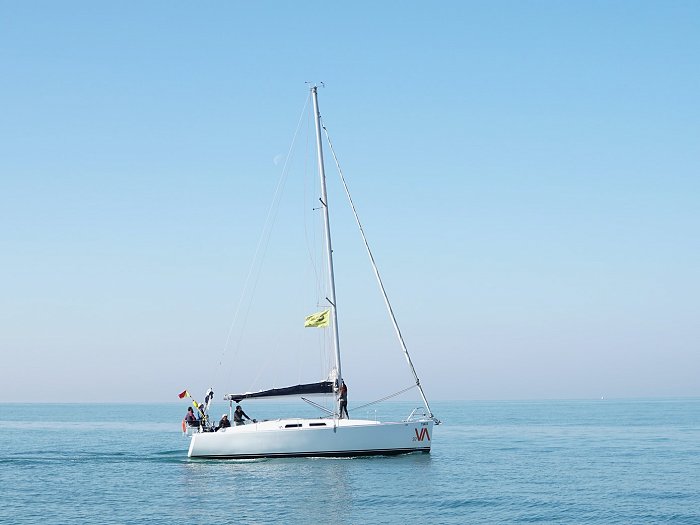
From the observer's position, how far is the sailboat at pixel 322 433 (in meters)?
46.2

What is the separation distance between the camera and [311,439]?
152 ft

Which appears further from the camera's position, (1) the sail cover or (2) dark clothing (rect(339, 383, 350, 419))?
(1) the sail cover

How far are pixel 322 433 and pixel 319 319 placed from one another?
6406mm

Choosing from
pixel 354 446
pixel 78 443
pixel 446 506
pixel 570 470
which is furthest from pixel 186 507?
pixel 78 443

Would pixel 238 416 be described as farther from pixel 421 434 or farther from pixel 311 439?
pixel 421 434

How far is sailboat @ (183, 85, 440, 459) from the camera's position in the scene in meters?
46.2

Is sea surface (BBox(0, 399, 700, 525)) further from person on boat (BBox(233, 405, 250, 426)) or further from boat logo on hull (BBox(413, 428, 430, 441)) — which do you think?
person on boat (BBox(233, 405, 250, 426))

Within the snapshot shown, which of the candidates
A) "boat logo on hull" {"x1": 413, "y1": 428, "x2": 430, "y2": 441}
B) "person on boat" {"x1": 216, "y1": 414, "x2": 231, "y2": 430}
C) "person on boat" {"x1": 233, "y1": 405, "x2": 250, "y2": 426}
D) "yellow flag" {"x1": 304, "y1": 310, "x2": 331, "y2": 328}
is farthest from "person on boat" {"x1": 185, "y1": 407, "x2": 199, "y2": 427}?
"boat logo on hull" {"x1": 413, "y1": 428, "x2": 430, "y2": 441}

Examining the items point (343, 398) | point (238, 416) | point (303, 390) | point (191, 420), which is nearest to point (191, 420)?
point (191, 420)

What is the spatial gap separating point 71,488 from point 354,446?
1493cm

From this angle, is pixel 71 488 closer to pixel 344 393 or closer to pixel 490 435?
pixel 344 393

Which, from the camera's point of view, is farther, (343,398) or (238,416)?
(238,416)

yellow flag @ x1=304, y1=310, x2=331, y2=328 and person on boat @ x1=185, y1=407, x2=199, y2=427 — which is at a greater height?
yellow flag @ x1=304, y1=310, x2=331, y2=328

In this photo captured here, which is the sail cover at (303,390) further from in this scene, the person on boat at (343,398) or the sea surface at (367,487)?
the sea surface at (367,487)
